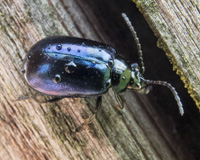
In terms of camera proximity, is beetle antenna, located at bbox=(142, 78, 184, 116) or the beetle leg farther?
the beetle leg

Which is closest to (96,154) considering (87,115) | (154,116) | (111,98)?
(87,115)

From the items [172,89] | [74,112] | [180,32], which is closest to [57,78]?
[74,112]

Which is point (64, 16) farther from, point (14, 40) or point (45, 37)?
point (14, 40)

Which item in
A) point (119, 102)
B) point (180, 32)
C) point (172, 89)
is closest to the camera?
point (180, 32)

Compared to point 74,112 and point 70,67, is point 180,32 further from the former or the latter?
point 74,112

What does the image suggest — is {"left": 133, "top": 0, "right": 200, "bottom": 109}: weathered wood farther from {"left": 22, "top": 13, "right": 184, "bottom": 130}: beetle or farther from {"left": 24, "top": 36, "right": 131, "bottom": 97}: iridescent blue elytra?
{"left": 24, "top": 36, "right": 131, "bottom": 97}: iridescent blue elytra

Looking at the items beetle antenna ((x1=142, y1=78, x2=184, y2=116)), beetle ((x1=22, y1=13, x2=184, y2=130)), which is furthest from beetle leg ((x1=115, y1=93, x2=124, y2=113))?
beetle antenna ((x1=142, y1=78, x2=184, y2=116))
